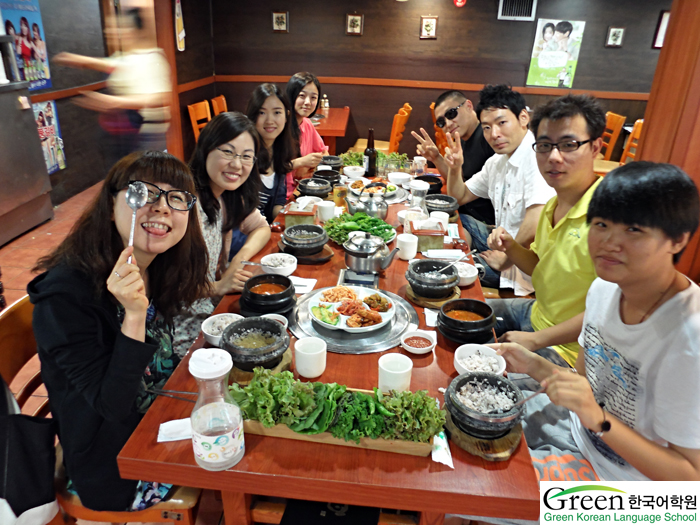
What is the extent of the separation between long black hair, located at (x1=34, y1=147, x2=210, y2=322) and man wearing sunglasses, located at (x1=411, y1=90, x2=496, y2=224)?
2428mm

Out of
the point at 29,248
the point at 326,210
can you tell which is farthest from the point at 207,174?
the point at 29,248

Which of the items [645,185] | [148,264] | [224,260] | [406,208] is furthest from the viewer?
[406,208]

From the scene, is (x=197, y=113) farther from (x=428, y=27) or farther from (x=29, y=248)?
(x=428, y=27)

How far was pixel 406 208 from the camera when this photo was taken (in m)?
3.12

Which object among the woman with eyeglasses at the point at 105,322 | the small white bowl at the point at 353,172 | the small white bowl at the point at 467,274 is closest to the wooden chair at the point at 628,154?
the small white bowl at the point at 353,172

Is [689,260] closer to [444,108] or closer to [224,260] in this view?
[444,108]

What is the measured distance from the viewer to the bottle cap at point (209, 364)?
1.14 meters

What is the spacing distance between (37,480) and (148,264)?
27.4 inches

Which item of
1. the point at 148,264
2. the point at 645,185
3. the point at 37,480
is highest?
the point at 645,185

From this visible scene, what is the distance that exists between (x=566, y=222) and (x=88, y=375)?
6.28 ft

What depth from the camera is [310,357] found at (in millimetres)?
1442

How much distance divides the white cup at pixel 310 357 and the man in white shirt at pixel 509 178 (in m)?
1.44

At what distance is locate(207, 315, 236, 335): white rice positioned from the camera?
166 centimetres

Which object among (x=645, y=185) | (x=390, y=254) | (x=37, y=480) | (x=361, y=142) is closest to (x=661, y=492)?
(x=645, y=185)
